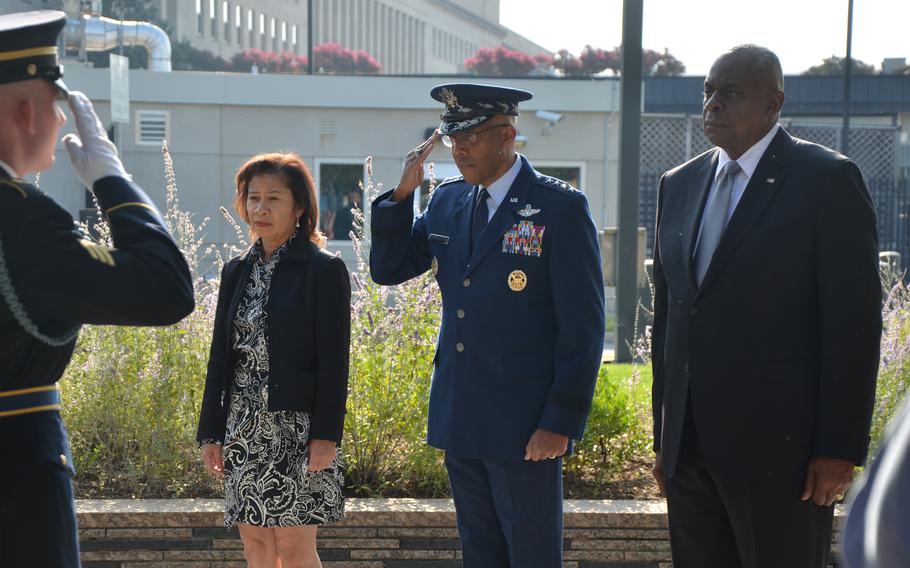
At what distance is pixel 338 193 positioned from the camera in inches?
760

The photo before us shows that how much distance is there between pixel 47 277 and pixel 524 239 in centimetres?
178

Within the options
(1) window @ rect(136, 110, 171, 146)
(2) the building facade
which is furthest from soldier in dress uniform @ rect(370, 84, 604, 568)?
(2) the building facade

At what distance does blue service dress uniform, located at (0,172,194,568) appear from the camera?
85.2 inches

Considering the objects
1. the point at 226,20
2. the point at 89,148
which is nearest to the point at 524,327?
the point at 89,148

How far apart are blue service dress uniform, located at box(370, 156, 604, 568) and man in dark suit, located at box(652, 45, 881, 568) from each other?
0.32 meters

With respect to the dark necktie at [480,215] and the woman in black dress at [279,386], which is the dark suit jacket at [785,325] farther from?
the woman in black dress at [279,386]

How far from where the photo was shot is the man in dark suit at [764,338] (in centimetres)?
300

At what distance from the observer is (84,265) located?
7.08ft

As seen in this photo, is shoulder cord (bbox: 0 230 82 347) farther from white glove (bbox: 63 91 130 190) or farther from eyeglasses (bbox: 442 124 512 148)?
eyeglasses (bbox: 442 124 512 148)

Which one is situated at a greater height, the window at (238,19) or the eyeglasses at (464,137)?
the window at (238,19)

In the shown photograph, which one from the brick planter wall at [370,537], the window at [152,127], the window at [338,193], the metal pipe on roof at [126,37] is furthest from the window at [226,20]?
the brick planter wall at [370,537]

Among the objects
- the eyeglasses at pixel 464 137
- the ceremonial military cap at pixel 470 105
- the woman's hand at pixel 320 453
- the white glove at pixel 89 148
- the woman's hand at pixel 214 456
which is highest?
the ceremonial military cap at pixel 470 105

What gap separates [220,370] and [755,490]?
76.8 inches

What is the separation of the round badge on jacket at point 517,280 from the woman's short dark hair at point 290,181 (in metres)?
0.86
